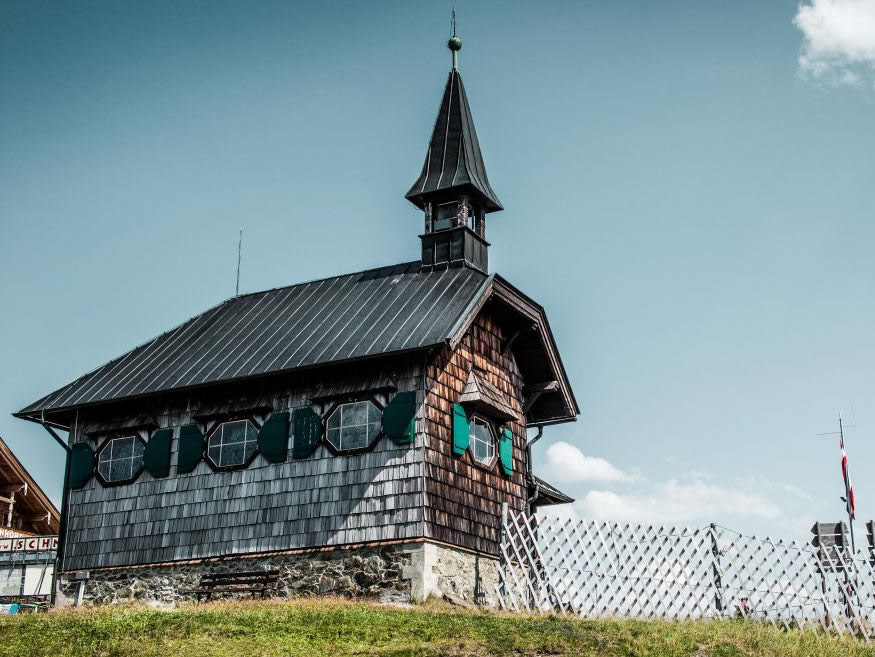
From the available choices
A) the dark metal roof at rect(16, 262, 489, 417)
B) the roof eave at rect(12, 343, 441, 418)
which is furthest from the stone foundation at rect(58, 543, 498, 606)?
the dark metal roof at rect(16, 262, 489, 417)

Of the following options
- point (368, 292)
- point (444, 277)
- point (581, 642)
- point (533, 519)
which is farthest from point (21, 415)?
point (581, 642)

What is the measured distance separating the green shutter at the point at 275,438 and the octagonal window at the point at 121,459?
3.22 m

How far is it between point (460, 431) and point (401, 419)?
1.50m

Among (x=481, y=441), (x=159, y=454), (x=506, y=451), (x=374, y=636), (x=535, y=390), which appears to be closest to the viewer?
(x=374, y=636)

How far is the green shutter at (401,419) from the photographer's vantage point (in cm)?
2116

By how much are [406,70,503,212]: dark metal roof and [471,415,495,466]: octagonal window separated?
18.7ft

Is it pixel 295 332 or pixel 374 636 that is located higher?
pixel 295 332

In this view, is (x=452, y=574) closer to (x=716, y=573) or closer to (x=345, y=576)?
(x=345, y=576)

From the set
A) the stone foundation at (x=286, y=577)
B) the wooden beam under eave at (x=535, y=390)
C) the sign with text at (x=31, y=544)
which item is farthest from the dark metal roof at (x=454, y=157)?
the sign with text at (x=31, y=544)

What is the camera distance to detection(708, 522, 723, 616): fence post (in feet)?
63.2

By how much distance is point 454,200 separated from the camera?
26156 mm

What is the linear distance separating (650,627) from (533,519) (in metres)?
5.30

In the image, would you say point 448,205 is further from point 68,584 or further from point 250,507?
point 68,584

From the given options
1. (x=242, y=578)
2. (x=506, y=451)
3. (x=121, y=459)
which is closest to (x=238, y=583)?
(x=242, y=578)
